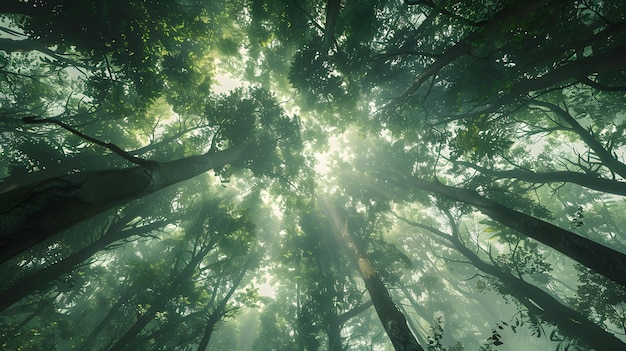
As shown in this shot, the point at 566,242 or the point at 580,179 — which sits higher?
the point at 580,179

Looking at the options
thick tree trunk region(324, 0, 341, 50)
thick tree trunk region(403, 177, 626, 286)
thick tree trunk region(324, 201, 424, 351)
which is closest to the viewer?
thick tree trunk region(403, 177, 626, 286)

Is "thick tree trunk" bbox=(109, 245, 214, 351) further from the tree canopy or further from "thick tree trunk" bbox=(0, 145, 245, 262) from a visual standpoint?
"thick tree trunk" bbox=(0, 145, 245, 262)

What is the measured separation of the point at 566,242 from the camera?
5824 mm

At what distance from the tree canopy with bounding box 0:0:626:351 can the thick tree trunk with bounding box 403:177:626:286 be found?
4 cm

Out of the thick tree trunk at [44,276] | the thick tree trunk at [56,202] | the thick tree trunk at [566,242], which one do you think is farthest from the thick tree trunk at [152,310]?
the thick tree trunk at [566,242]

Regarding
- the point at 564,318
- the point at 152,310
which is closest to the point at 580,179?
the point at 564,318

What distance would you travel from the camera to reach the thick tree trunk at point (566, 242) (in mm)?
4891

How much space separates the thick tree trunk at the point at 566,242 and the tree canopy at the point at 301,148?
0.14 feet

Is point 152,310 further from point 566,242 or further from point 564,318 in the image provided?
point 564,318

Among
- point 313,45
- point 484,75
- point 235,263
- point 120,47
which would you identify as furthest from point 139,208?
point 484,75

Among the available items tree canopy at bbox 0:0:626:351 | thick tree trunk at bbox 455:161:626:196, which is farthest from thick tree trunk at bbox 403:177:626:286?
thick tree trunk at bbox 455:161:626:196

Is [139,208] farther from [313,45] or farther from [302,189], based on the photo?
[313,45]

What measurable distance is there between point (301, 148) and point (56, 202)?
11.8 m

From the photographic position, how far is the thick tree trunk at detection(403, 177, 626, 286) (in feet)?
16.0
